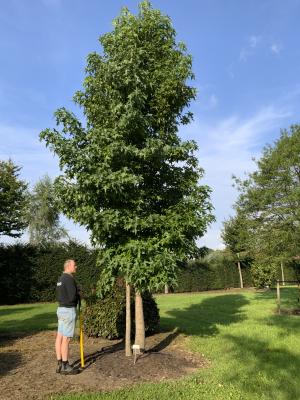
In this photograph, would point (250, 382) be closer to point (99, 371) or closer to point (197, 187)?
point (99, 371)

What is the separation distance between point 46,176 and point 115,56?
31.7 m

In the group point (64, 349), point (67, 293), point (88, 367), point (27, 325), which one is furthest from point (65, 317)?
point (27, 325)

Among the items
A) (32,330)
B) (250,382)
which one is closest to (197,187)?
(250,382)

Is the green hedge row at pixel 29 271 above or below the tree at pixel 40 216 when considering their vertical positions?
below

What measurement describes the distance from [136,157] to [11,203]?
25.3 metres

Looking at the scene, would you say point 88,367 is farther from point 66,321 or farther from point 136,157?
point 136,157

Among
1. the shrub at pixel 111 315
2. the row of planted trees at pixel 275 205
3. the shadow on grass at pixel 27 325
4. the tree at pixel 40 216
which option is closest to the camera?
the shrub at pixel 111 315

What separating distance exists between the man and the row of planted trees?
8.92 meters

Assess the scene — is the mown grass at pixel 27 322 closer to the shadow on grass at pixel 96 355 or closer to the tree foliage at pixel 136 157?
the shadow on grass at pixel 96 355

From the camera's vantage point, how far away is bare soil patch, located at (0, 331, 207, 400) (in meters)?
5.47

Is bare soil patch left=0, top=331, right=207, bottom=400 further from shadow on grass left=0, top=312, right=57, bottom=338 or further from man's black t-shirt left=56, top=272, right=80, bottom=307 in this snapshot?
shadow on grass left=0, top=312, right=57, bottom=338

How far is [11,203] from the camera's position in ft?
101

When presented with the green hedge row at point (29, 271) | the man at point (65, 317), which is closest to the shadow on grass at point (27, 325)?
the man at point (65, 317)

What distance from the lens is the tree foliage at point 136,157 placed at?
6.98 meters
